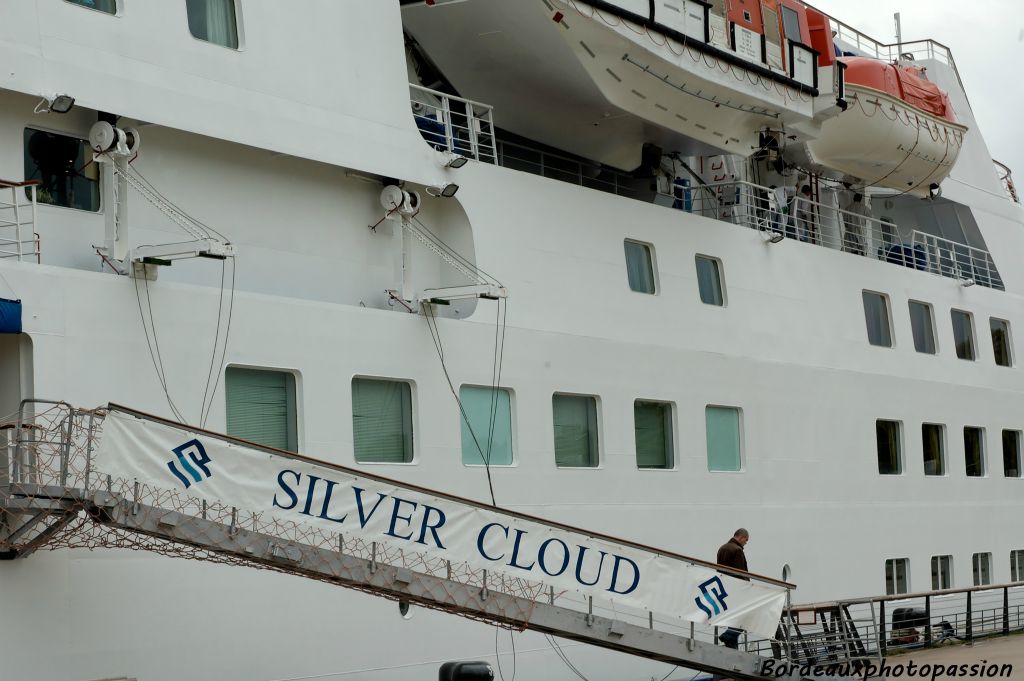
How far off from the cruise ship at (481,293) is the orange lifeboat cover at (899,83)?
0.39 ft

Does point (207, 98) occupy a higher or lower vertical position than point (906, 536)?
higher

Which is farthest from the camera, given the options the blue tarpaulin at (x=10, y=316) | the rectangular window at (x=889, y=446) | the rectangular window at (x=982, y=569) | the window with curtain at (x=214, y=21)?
the rectangular window at (x=982, y=569)

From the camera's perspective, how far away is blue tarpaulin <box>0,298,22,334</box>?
10.6 meters

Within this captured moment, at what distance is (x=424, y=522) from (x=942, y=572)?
14.0m

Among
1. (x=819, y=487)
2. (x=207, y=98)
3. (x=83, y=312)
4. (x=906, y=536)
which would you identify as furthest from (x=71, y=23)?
(x=906, y=536)

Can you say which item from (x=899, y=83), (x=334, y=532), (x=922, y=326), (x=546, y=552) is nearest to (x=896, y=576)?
(x=922, y=326)

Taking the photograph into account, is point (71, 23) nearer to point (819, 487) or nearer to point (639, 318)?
point (639, 318)

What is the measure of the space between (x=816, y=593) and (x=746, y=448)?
105 inches

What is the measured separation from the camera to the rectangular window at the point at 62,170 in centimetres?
Result: 1202

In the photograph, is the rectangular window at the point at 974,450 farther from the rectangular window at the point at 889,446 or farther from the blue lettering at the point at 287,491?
the blue lettering at the point at 287,491

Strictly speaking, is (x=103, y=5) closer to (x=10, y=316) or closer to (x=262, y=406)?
(x=10, y=316)

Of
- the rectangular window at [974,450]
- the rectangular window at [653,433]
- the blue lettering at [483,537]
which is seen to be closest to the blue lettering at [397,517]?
the blue lettering at [483,537]

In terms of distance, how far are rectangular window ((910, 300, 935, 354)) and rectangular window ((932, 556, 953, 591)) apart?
11.9 ft

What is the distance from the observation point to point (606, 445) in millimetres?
16438
